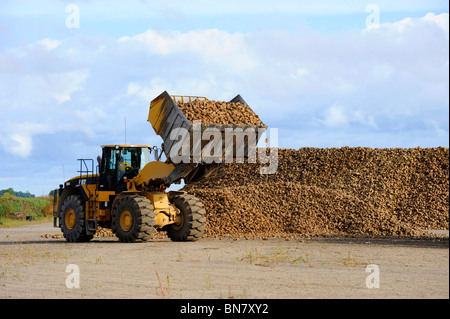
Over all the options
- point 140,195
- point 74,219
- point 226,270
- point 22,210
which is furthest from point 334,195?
point 22,210

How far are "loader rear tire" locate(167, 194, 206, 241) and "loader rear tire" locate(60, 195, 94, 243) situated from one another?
333cm

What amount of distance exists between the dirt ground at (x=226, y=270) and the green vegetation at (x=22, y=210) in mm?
21820

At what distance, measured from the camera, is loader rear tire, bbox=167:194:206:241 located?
1958 centimetres

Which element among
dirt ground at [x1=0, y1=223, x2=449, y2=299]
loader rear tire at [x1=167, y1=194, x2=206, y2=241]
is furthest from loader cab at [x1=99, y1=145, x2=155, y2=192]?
dirt ground at [x1=0, y1=223, x2=449, y2=299]

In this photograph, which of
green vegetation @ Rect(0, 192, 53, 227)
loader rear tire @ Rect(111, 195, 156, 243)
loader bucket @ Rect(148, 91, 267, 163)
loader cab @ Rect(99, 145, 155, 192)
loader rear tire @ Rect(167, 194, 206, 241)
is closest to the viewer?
loader bucket @ Rect(148, 91, 267, 163)

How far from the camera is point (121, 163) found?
2031 centimetres

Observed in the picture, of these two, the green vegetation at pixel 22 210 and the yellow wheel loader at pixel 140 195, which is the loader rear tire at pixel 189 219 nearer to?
the yellow wheel loader at pixel 140 195

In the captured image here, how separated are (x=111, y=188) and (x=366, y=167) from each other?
17504 millimetres

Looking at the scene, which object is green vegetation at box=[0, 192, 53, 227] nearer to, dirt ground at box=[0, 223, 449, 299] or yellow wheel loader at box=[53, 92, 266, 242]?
yellow wheel loader at box=[53, 92, 266, 242]

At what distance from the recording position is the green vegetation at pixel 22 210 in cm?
3980

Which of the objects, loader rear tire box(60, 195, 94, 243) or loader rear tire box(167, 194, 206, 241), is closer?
loader rear tire box(167, 194, 206, 241)

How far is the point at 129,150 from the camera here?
20375 mm
